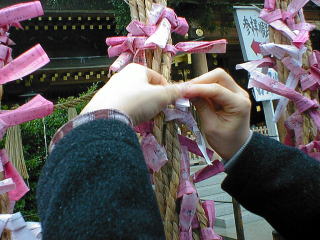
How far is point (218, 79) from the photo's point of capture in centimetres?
68

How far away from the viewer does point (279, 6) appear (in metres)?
0.97

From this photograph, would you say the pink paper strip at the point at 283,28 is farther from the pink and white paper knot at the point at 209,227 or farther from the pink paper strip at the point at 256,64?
the pink and white paper knot at the point at 209,227

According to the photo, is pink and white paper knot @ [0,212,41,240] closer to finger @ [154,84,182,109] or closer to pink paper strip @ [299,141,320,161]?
finger @ [154,84,182,109]

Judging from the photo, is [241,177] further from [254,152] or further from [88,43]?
[88,43]

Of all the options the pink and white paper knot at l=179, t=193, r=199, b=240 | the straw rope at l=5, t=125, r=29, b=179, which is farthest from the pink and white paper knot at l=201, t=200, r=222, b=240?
the straw rope at l=5, t=125, r=29, b=179

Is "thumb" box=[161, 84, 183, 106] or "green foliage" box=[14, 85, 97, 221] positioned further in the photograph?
"green foliage" box=[14, 85, 97, 221]

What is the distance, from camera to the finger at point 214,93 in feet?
2.09

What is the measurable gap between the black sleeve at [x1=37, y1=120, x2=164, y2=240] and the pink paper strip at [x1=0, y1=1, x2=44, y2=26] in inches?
19.0

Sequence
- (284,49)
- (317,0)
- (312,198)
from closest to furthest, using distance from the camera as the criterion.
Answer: (312,198), (284,49), (317,0)

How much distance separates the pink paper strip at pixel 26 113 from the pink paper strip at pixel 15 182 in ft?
0.33

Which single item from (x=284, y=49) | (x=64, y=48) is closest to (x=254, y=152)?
(x=284, y=49)

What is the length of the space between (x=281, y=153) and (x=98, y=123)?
1.33 feet

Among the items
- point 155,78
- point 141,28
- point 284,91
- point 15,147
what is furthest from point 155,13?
point 15,147

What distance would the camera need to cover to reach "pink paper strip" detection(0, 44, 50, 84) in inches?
31.1
